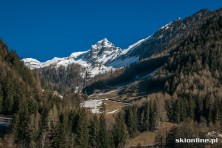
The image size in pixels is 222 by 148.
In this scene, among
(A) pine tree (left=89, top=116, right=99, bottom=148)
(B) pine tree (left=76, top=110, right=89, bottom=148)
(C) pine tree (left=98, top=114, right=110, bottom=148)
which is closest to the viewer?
(B) pine tree (left=76, top=110, right=89, bottom=148)

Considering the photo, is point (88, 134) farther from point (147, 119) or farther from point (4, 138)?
point (147, 119)

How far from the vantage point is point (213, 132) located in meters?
174

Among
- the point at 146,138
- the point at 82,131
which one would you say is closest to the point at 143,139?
the point at 146,138

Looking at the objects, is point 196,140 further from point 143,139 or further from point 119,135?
point 143,139

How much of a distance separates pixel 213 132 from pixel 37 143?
262 feet

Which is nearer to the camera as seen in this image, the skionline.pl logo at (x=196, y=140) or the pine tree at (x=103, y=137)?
the skionline.pl logo at (x=196, y=140)

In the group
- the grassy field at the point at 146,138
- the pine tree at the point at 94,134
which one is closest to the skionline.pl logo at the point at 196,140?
the grassy field at the point at 146,138

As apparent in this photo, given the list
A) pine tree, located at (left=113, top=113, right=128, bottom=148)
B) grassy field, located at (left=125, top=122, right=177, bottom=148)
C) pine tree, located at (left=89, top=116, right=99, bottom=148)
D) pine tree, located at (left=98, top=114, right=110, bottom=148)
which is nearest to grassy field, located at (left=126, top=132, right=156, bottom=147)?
grassy field, located at (left=125, top=122, right=177, bottom=148)

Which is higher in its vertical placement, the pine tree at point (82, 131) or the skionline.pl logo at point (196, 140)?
the pine tree at point (82, 131)

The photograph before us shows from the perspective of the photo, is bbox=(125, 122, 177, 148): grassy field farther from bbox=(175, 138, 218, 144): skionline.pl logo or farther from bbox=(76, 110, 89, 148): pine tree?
bbox=(76, 110, 89, 148): pine tree

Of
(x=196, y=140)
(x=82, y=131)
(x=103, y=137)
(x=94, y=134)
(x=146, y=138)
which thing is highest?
(x=82, y=131)

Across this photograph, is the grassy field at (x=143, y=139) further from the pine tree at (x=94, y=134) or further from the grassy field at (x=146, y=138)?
the pine tree at (x=94, y=134)

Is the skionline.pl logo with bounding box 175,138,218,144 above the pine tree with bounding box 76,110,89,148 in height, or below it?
below

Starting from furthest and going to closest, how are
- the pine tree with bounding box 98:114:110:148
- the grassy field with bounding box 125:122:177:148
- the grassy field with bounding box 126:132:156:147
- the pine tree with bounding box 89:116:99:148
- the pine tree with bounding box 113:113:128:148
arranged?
the grassy field with bounding box 126:132:156:147, the grassy field with bounding box 125:122:177:148, the pine tree with bounding box 113:113:128:148, the pine tree with bounding box 89:116:99:148, the pine tree with bounding box 98:114:110:148
